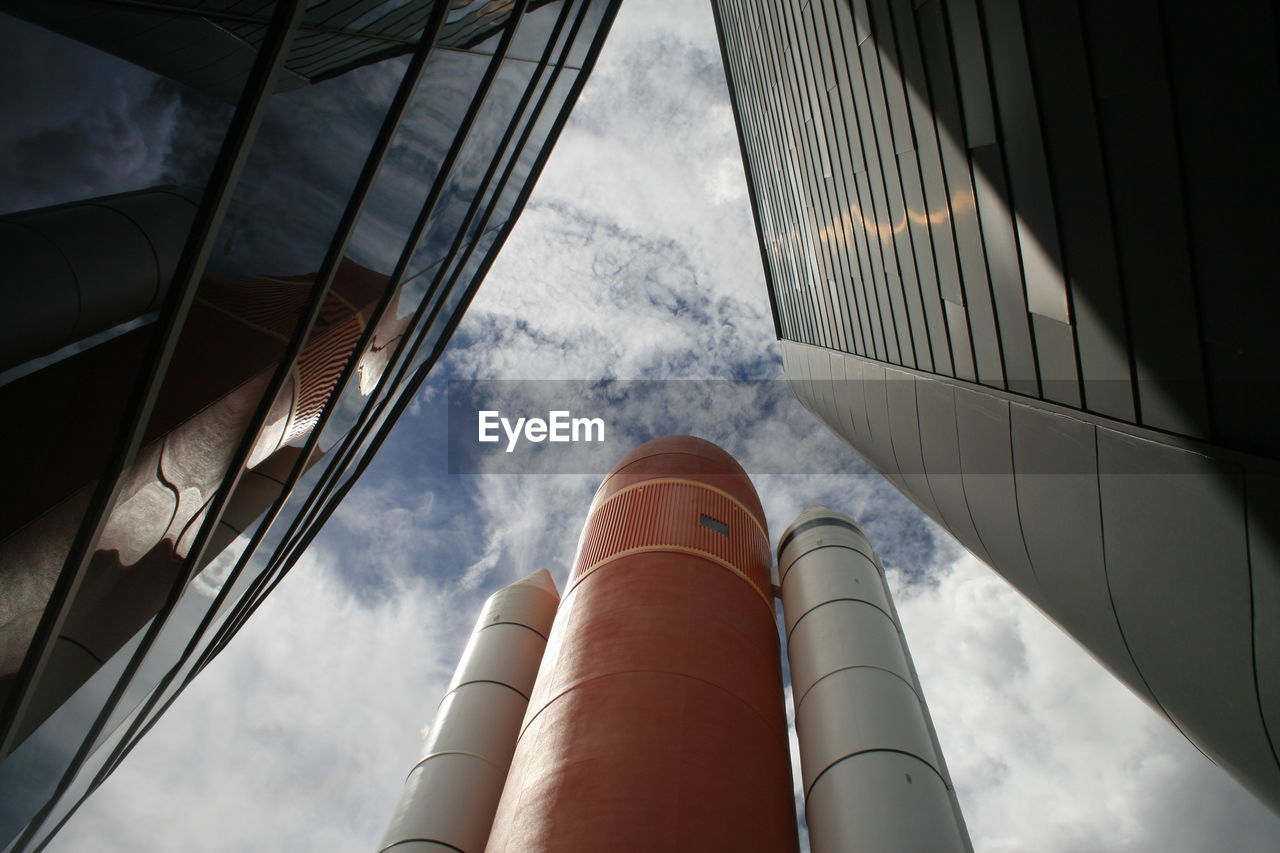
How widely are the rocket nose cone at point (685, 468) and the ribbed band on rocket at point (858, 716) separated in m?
1.89

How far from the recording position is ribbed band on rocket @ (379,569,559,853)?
9594 millimetres

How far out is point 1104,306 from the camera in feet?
16.4

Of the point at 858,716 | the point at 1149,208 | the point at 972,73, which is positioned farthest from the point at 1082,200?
the point at 858,716

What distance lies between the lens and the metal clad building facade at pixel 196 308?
9.45 feet

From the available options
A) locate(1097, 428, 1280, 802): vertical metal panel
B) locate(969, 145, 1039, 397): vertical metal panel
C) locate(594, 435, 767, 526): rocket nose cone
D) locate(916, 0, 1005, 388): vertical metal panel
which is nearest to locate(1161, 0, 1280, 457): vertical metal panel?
locate(1097, 428, 1280, 802): vertical metal panel

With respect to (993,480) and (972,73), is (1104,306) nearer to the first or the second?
(972,73)

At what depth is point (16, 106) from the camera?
231cm

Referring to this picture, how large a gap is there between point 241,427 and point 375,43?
2826mm

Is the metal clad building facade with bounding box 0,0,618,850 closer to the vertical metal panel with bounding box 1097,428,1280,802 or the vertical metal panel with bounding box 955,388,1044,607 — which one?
the vertical metal panel with bounding box 1097,428,1280,802

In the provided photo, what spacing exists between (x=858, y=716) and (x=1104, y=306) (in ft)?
20.6

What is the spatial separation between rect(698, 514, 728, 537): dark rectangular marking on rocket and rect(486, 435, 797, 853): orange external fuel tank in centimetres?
3

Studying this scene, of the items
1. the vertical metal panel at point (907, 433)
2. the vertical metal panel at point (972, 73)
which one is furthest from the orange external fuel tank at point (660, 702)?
the vertical metal panel at point (972, 73)

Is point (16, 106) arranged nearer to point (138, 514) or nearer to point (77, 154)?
point (77, 154)

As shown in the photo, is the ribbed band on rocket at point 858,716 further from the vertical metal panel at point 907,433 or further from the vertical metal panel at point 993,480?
the vertical metal panel at point 993,480
